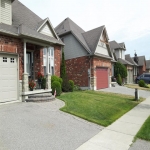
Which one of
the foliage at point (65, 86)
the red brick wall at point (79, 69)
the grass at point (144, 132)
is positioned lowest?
the grass at point (144, 132)

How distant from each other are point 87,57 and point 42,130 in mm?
12031

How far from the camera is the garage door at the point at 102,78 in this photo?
16594 millimetres

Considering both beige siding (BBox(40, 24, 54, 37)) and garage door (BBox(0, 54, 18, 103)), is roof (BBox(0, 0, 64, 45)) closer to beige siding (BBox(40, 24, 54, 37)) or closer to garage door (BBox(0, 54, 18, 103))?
beige siding (BBox(40, 24, 54, 37))

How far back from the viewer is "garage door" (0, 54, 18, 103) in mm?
7910

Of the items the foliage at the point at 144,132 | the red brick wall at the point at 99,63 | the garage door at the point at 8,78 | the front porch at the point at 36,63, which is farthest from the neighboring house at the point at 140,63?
the garage door at the point at 8,78

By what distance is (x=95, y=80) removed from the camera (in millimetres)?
15758

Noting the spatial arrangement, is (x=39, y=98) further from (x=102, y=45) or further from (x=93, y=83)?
(x=102, y=45)

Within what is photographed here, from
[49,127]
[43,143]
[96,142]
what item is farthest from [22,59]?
[96,142]

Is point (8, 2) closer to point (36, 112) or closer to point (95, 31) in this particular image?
point (36, 112)

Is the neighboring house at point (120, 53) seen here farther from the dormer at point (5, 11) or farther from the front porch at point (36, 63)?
the dormer at point (5, 11)

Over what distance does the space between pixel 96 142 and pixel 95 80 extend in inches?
467

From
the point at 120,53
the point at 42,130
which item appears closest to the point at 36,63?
the point at 42,130

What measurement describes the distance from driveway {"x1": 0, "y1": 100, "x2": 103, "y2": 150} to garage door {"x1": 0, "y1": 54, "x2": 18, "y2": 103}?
1.63m

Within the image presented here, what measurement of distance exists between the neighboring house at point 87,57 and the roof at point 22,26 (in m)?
4.69
